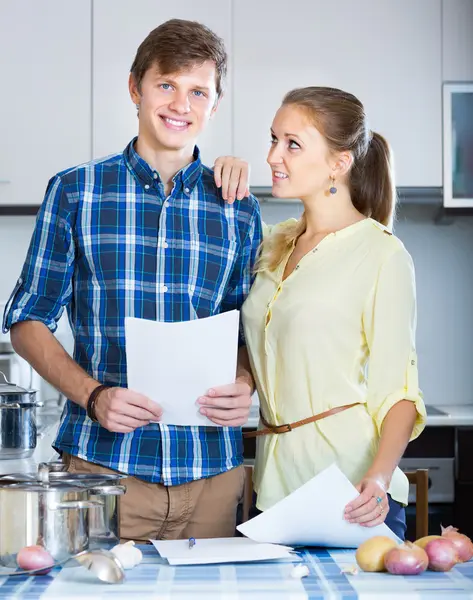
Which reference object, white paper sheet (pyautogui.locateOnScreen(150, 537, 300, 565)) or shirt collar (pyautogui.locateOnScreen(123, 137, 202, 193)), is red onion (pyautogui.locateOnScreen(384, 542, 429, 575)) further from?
shirt collar (pyautogui.locateOnScreen(123, 137, 202, 193))

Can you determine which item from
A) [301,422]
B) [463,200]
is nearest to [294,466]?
[301,422]

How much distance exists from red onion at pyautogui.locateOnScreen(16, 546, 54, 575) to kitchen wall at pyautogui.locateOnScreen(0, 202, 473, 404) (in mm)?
2359

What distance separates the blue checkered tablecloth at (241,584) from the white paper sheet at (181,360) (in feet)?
0.97

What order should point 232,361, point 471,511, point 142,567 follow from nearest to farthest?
point 142,567 → point 232,361 → point 471,511

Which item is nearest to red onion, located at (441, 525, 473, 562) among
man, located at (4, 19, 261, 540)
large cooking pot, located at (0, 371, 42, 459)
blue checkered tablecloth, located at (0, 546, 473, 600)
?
blue checkered tablecloth, located at (0, 546, 473, 600)

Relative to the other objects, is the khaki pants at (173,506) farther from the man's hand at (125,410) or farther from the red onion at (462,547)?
the red onion at (462,547)

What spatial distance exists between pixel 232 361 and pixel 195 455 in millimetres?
233

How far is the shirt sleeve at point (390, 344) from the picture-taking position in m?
1.50

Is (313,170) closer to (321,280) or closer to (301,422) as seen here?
(321,280)

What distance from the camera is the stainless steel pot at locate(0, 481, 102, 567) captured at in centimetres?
112

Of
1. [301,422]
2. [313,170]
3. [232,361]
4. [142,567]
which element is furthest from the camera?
[313,170]

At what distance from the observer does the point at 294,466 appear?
1.56m

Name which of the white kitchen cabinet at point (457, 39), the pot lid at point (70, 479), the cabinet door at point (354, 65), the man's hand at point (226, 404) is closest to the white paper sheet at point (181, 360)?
the man's hand at point (226, 404)

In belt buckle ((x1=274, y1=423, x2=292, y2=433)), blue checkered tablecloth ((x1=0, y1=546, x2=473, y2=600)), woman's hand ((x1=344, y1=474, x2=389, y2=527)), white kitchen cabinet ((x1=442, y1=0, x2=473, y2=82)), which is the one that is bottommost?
blue checkered tablecloth ((x1=0, y1=546, x2=473, y2=600))
